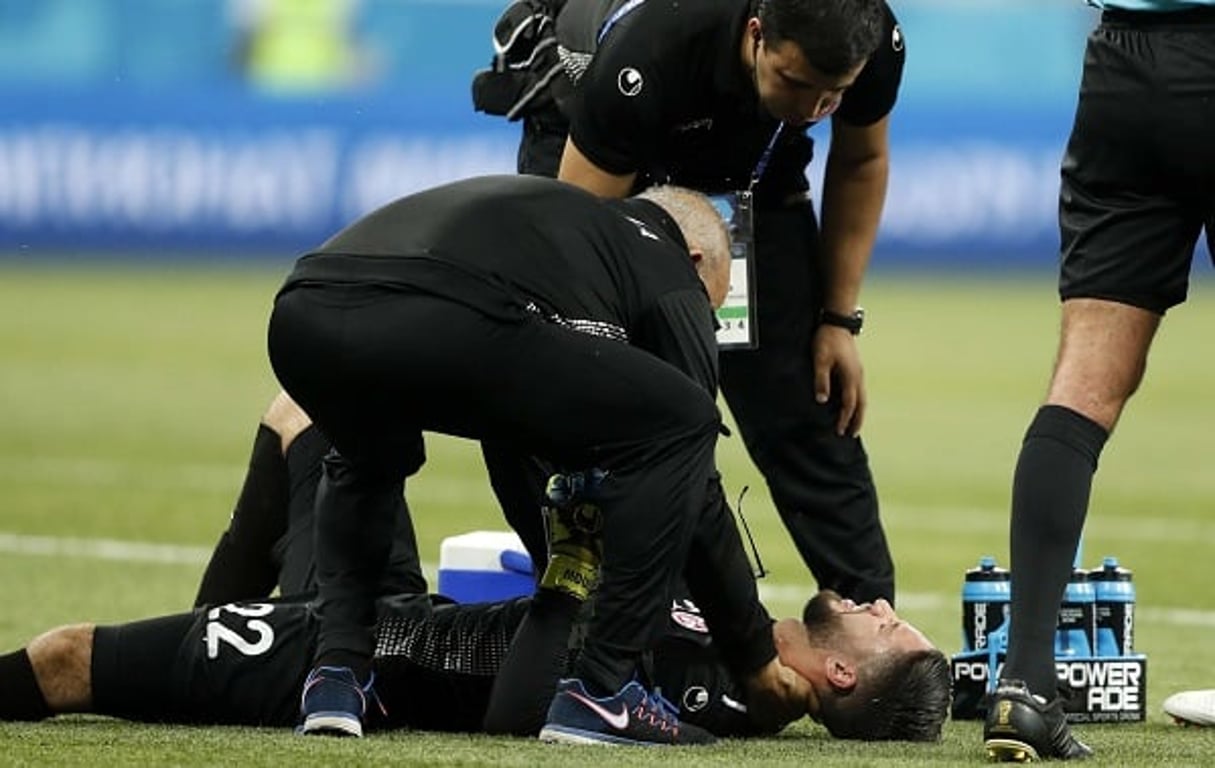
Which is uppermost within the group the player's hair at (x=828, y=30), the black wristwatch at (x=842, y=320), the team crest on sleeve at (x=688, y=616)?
the player's hair at (x=828, y=30)

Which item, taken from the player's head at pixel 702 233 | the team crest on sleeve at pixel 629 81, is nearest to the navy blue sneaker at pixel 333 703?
the player's head at pixel 702 233

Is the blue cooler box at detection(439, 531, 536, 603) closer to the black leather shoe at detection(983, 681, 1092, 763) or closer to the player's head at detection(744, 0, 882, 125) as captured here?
the player's head at detection(744, 0, 882, 125)

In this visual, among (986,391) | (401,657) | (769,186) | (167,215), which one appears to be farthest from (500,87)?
(167,215)

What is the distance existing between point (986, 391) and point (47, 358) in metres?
5.88

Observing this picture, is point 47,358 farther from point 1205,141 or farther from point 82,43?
point 1205,141

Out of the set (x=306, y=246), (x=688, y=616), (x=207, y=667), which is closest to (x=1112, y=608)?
(x=688, y=616)

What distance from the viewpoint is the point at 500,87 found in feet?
23.6

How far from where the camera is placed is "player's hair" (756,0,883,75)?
19.0ft

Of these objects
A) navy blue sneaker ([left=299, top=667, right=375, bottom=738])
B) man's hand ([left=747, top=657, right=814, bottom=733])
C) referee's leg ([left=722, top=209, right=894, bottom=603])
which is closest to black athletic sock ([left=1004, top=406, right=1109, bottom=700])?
man's hand ([left=747, top=657, right=814, bottom=733])

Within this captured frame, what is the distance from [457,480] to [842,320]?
545cm

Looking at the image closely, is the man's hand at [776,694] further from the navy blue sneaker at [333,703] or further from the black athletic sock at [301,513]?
the black athletic sock at [301,513]

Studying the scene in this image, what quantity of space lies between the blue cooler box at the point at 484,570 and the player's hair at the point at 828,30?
1677 millimetres

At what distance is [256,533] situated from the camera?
6.77 m

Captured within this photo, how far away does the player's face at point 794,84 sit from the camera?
5.88 meters
